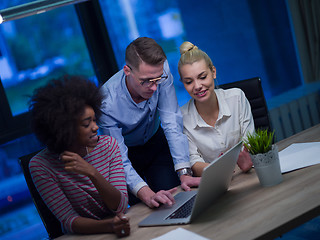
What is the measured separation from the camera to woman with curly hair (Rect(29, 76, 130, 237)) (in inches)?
55.4

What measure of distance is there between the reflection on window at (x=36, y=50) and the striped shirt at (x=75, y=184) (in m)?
1.73

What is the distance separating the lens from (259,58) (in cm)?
382

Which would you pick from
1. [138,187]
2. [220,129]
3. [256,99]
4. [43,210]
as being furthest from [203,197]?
[256,99]

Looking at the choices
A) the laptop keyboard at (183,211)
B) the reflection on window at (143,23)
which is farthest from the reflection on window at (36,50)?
the laptop keyboard at (183,211)

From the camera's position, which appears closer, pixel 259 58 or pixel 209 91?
pixel 209 91

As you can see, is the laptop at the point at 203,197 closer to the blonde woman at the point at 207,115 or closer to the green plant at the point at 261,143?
the green plant at the point at 261,143

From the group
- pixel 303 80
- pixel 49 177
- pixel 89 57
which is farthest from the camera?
pixel 303 80

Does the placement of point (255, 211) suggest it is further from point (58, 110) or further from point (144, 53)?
point (144, 53)

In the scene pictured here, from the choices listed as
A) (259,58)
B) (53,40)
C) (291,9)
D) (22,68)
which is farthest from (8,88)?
(291,9)

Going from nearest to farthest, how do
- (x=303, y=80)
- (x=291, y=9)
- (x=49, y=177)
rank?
(x=49, y=177)
(x=291, y=9)
(x=303, y=80)

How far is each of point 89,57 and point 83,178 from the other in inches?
78.9

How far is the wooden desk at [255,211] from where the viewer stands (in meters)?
1.12

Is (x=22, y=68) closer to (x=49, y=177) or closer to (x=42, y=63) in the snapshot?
(x=42, y=63)

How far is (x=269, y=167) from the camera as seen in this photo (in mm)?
1388
